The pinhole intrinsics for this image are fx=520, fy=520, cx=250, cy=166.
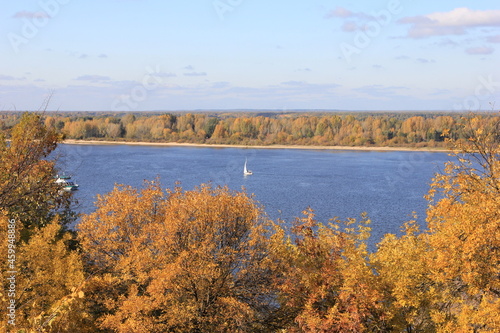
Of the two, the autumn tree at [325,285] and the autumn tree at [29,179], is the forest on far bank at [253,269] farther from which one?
the autumn tree at [29,179]

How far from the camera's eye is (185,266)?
1352 cm

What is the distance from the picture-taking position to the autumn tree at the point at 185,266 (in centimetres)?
1316

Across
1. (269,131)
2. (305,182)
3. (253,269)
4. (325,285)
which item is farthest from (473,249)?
(269,131)

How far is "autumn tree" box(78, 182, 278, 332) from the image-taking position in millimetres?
13156

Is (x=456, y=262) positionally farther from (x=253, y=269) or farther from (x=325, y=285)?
(x=253, y=269)

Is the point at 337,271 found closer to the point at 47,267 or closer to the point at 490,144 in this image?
the point at 490,144

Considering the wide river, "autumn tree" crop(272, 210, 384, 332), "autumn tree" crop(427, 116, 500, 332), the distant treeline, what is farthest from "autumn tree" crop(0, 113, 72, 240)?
the distant treeline

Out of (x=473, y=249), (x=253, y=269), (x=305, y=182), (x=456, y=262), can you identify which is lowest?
(x=305, y=182)

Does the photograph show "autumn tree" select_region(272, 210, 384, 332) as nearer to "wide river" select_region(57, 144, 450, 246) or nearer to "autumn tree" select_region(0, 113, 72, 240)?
"autumn tree" select_region(0, 113, 72, 240)

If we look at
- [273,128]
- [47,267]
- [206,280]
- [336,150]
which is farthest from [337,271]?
[273,128]

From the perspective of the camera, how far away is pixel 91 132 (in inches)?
4990

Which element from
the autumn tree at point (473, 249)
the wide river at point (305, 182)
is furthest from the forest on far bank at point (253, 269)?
the wide river at point (305, 182)

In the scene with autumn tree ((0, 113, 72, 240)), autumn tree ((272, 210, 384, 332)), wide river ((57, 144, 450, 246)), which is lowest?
wide river ((57, 144, 450, 246))

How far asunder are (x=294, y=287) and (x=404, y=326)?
328cm
